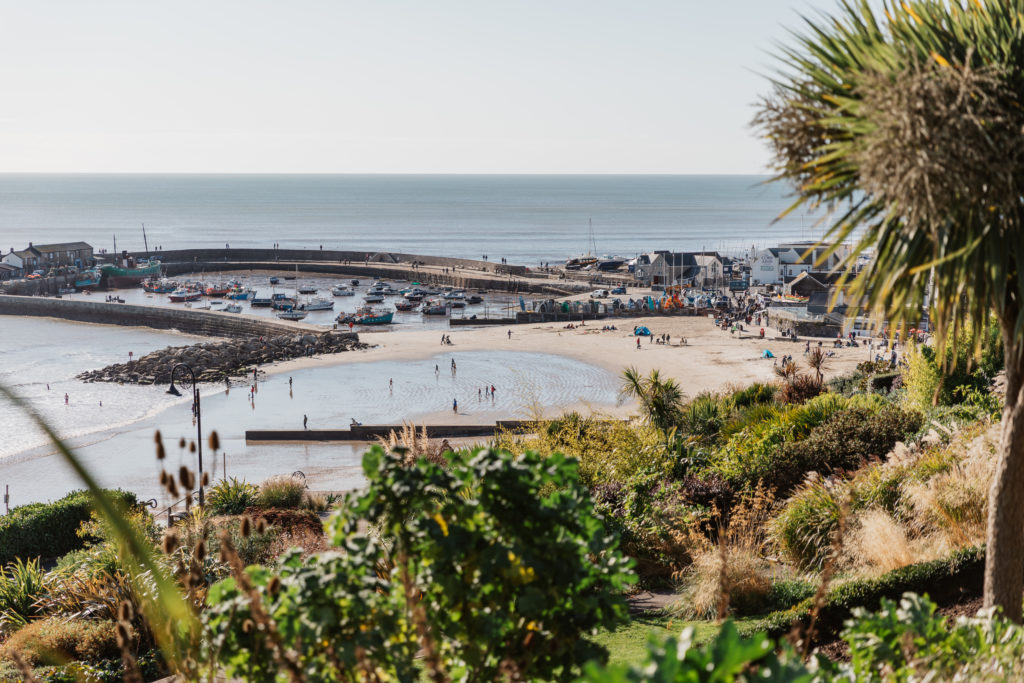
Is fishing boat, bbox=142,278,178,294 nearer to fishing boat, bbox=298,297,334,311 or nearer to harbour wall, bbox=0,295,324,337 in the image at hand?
harbour wall, bbox=0,295,324,337

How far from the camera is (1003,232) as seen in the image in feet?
16.3

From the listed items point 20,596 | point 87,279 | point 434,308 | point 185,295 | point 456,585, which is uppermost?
point 456,585

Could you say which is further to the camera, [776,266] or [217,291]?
[776,266]

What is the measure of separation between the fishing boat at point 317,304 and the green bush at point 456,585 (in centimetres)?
7884

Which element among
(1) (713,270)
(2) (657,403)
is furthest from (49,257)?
(2) (657,403)

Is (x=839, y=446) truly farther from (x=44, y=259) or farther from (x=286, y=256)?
(x=286, y=256)

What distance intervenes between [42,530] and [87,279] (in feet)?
282

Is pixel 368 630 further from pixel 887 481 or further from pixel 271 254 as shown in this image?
pixel 271 254

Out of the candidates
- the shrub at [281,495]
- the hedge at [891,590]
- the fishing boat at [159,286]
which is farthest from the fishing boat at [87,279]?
the hedge at [891,590]

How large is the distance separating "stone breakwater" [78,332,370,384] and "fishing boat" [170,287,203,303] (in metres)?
30.3

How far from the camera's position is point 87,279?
3809 inches

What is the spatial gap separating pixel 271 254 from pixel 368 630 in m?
121

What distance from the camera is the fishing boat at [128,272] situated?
9962cm

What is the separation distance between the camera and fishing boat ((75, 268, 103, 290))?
95875 millimetres
